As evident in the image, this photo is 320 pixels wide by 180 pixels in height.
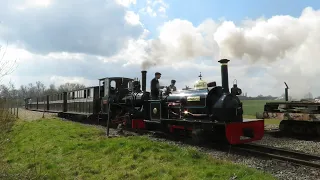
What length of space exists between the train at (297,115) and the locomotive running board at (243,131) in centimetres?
427

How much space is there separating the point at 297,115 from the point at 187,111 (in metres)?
5.96

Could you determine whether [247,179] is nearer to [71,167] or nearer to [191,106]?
[71,167]

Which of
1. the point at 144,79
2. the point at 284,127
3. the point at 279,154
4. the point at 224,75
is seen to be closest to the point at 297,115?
the point at 284,127

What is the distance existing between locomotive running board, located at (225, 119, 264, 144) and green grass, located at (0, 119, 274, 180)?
190 centimetres

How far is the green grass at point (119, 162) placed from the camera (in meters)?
6.86

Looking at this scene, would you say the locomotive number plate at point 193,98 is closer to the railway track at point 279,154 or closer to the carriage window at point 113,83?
the railway track at point 279,154

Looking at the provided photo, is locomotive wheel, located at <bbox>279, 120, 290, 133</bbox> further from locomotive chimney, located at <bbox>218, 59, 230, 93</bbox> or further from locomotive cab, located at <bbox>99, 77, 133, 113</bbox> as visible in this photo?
A: locomotive cab, located at <bbox>99, 77, 133, 113</bbox>

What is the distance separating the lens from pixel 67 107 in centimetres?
2947

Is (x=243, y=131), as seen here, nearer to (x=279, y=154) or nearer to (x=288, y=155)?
(x=279, y=154)

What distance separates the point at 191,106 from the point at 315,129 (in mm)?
6918

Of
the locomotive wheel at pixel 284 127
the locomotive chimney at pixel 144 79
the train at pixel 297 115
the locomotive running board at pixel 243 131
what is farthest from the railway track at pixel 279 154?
the locomotive chimney at pixel 144 79

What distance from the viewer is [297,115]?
14.3 metres

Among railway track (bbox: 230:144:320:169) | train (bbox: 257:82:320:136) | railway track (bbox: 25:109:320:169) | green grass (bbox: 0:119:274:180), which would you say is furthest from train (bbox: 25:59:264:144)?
train (bbox: 257:82:320:136)

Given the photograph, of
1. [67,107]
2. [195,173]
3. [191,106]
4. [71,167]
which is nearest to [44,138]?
[71,167]
